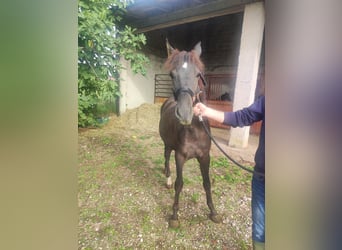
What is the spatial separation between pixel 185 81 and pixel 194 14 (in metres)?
2.00

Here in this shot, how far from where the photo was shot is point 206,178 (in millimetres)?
1303

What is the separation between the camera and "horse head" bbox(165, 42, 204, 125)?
0.90 m

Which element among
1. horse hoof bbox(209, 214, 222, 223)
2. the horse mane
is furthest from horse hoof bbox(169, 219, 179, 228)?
the horse mane

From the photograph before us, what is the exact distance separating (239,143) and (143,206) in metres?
1.35

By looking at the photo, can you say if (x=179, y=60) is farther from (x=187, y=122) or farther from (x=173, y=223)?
(x=173, y=223)

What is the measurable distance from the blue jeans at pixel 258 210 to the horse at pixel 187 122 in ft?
1.20

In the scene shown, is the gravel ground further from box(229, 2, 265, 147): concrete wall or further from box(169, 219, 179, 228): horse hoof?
box(229, 2, 265, 147): concrete wall

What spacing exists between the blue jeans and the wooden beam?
6.61 ft

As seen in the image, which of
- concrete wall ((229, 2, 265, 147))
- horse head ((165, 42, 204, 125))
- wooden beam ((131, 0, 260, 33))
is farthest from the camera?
wooden beam ((131, 0, 260, 33))
